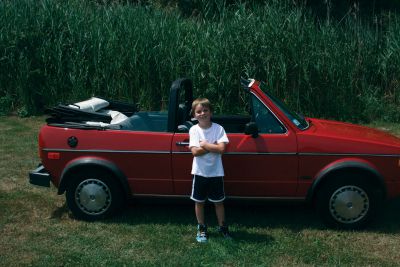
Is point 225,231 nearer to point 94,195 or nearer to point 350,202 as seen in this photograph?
point 350,202

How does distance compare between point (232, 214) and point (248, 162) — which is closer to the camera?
point (248, 162)

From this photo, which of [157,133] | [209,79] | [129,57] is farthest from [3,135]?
[157,133]

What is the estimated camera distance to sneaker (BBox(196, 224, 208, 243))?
5219mm

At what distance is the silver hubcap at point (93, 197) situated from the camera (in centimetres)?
566

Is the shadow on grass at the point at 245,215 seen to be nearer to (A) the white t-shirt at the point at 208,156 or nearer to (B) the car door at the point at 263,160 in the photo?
(B) the car door at the point at 263,160

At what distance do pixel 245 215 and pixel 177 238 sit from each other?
983mm

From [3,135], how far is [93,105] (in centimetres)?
463

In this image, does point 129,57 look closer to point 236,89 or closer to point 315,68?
point 236,89

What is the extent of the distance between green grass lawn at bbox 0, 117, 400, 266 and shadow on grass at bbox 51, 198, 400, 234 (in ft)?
0.03

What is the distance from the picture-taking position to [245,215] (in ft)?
19.6

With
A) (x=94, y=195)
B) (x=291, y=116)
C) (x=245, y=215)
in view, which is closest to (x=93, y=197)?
(x=94, y=195)

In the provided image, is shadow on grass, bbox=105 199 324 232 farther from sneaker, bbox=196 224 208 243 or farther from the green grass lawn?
sneaker, bbox=196 224 208 243

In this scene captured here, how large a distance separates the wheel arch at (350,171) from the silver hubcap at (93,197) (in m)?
2.13

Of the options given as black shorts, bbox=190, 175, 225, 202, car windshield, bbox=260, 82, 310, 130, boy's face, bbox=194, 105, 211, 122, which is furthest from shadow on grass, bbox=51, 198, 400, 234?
boy's face, bbox=194, 105, 211, 122
